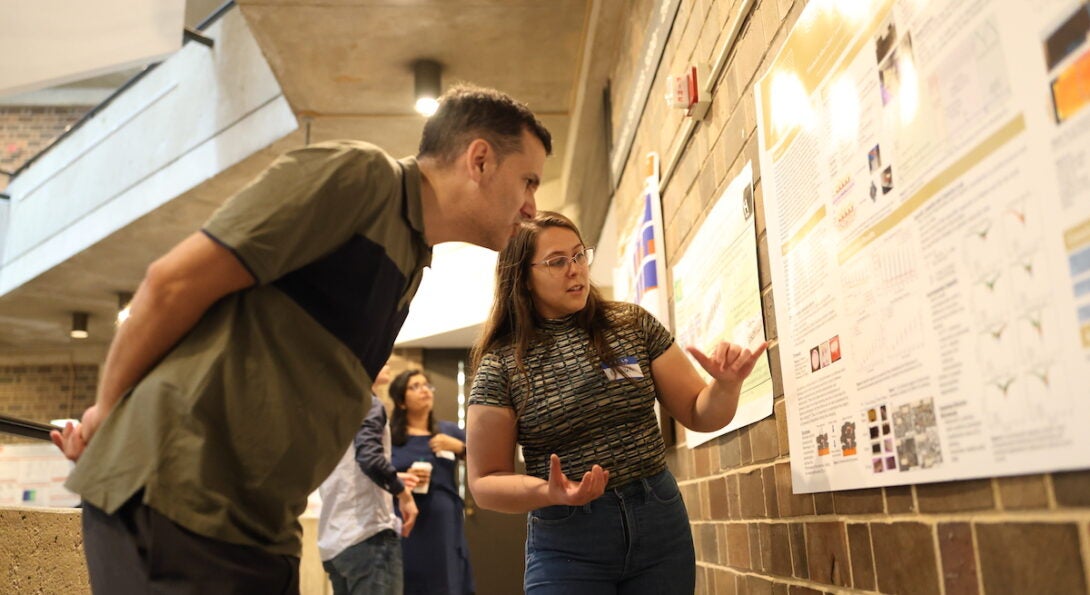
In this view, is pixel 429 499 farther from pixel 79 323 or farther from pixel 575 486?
pixel 79 323

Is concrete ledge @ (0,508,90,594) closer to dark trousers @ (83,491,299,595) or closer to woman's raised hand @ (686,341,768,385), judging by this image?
dark trousers @ (83,491,299,595)

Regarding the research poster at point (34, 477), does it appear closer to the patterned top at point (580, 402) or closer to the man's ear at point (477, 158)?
the patterned top at point (580, 402)

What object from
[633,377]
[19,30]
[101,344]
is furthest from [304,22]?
[101,344]

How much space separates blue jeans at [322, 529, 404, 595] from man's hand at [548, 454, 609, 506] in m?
2.28

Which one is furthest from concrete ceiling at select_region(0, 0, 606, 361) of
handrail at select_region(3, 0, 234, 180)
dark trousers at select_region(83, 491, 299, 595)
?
dark trousers at select_region(83, 491, 299, 595)

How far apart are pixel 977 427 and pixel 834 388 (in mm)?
426

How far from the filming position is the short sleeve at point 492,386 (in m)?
1.75

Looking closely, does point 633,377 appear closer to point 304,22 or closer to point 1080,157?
point 1080,157

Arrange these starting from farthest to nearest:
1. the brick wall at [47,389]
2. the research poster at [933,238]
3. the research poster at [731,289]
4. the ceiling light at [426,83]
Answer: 1. the brick wall at [47,389]
2. the ceiling light at [426,83]
3. the research poster at [731,289]
4. the research poster at [933,238]

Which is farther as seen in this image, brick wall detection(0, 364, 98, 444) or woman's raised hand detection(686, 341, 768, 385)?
brick wall detection(0, 364, 98, 444)

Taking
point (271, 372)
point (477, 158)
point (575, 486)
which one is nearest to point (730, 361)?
point (575, 486)

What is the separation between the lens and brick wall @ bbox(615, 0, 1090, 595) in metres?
0.98

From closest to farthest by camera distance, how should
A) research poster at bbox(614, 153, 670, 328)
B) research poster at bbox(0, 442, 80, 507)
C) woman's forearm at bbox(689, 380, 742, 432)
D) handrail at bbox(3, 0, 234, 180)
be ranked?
woman's forearm at bbox(689, 380, 742, 432), research poster at bbox(614, 153, 670, 328), handrail at bbox(3, 0, 234, 180), research poster at bbox(0, 442, 80, 507)

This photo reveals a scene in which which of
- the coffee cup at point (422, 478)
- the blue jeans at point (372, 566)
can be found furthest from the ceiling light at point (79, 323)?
the blue jeans at point (372, 566)
